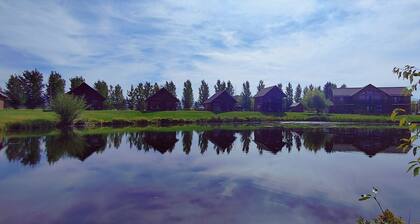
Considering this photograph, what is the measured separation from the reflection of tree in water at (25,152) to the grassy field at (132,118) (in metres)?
17.3

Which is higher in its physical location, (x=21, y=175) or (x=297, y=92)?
(x=297, y=92)

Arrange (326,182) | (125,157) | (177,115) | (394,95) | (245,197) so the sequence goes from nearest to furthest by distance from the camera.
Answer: (245,197) → (326,182) → (125,157) → (177,115) → (394,95)

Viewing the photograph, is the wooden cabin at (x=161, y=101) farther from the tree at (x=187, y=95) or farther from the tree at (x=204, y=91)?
the tree at (x=204, y=91)

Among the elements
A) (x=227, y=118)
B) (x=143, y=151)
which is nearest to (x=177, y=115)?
(x=227, y=118)

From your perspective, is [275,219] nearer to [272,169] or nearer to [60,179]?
[272,169]

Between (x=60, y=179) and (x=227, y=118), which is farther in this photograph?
(x=227, y=118)

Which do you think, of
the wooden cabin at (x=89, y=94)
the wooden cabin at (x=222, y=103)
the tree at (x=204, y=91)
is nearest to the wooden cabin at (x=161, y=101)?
the wooden cabin at (x=89, y=94)

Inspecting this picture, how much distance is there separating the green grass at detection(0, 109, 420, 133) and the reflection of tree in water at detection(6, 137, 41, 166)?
17235 mm

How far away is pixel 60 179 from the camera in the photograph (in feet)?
55.4

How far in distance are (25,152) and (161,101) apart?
196 ft

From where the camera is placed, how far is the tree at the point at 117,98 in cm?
10138

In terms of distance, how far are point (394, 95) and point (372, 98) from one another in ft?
19.0

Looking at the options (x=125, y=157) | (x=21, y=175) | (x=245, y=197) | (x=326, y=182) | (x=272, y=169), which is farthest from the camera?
(x=125, y=157)

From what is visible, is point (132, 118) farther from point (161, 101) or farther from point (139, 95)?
point (139, 95)
